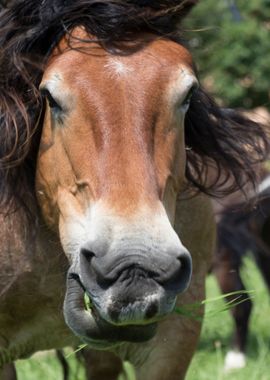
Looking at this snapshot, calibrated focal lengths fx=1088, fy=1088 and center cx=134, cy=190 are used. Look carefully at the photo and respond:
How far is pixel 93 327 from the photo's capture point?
3.68 m

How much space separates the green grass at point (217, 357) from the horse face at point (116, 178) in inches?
43.8

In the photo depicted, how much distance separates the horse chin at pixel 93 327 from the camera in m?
3.62

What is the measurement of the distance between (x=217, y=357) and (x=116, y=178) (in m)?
3.62

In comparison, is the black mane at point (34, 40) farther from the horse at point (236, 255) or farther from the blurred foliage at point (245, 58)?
the blurred foliage at point (245, 58)

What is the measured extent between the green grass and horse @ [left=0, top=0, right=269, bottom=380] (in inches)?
26.2

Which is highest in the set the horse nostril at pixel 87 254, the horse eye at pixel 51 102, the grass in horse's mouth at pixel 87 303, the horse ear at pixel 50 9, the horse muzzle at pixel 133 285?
the horse ear at pixel 50 9

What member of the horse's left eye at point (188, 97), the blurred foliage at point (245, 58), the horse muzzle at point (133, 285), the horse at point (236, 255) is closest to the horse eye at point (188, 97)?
the horse's left eye at point (188, 97)

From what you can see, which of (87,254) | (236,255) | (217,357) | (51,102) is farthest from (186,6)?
A: (236,255)

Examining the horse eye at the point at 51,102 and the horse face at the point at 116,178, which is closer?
the horse face at the point at 116,178

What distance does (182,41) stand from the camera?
13.9 feet

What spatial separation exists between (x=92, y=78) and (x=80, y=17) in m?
0.39

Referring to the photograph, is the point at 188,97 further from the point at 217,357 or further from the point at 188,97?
the point at 217,357

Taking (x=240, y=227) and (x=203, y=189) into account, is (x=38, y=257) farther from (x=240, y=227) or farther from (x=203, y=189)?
(x=240, y=227)

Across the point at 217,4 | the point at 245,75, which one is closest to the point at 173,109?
the point at 245,75
